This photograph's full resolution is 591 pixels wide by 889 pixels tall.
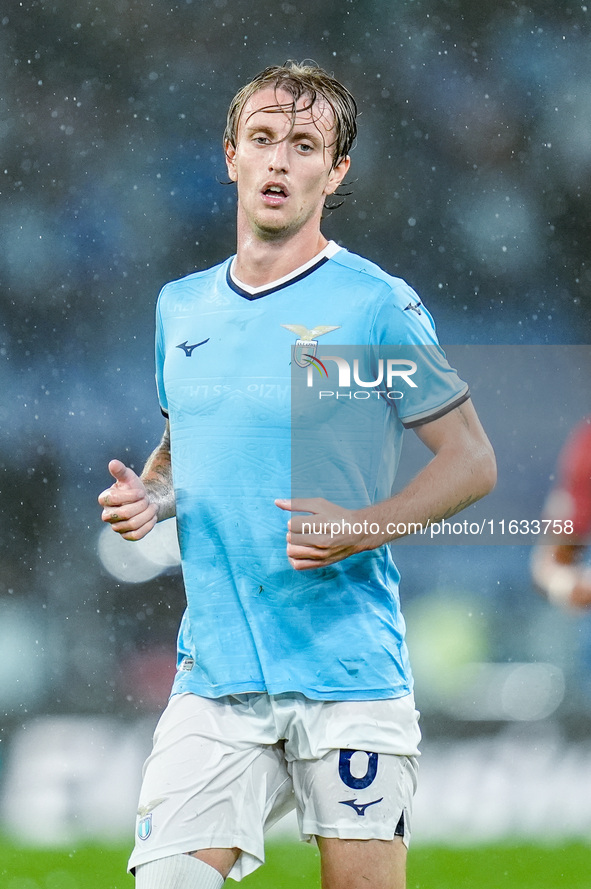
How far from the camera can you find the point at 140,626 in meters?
4.14

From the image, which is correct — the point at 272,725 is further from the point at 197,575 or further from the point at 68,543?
the point at 68,543

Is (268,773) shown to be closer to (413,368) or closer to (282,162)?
(413,368)

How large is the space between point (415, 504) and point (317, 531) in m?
0.22

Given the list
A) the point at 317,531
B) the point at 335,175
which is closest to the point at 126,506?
the point at 317,531

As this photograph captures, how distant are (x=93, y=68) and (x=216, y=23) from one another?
21.0 inches

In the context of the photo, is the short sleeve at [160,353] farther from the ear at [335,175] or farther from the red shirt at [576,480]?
the red shirt at [576,480]

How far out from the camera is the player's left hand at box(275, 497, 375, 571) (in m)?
1.75

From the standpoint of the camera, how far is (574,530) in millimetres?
4301

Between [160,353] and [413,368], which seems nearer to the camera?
[413,368]

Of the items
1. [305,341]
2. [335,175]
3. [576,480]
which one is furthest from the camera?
[576,480]

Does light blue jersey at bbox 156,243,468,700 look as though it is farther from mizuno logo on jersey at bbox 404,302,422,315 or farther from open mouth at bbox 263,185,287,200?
open mouth at bbox 263,185,287,200

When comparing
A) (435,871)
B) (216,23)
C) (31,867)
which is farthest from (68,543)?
(216,23)

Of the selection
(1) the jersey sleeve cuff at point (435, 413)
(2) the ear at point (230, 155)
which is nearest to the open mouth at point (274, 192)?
(2) the ear at point (230, 155)

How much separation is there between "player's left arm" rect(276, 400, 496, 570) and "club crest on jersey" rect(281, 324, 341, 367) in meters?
0.25
